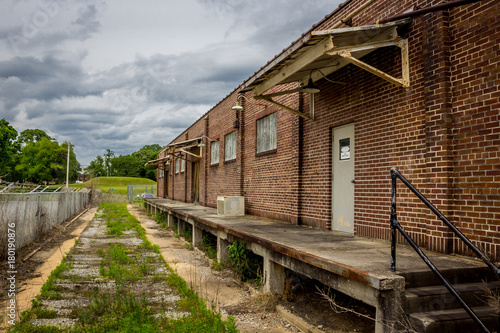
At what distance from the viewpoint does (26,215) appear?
30.0 ft

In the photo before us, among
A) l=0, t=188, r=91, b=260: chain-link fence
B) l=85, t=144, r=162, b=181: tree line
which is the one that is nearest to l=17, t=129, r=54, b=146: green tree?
l=85, t=144, r=162, b=181: tree line

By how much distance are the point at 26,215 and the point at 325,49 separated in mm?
8321

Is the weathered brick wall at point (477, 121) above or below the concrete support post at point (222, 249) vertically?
above

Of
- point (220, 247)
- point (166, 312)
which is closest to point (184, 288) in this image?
point (166, 312)

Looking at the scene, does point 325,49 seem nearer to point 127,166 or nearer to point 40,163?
point 40,163

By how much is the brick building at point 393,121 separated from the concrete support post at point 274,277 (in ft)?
5.65

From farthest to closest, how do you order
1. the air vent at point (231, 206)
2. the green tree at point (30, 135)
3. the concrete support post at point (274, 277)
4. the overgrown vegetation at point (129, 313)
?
the green tree at point (30, 135) → the air vent at point (231, 206) → the concrete support post at point (274, 277) → the overgrown vegetation at point (129, 313)

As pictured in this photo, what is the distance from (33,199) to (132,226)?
6431mm

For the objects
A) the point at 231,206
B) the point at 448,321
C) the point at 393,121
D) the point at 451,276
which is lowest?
the point at 448,321

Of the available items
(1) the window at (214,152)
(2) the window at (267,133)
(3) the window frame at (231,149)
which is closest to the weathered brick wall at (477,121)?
(2) the window at (267,133)

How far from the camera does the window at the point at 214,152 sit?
15.7m

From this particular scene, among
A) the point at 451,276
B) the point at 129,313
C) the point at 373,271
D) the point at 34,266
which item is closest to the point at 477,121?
the point at 451,276

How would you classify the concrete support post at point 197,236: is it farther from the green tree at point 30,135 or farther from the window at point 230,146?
the green tree at point 30,135

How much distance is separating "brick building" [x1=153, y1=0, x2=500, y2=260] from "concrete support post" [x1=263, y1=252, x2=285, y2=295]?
67.8 inches
